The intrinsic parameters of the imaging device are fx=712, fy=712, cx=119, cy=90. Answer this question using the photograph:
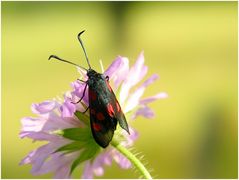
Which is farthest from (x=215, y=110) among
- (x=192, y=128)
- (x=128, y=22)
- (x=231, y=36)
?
(x=128, y=22)

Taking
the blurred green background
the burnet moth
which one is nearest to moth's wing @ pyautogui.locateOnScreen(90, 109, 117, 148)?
the burnet moth

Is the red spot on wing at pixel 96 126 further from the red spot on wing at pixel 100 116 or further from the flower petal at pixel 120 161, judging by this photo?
the flower petal at pixel 120 161

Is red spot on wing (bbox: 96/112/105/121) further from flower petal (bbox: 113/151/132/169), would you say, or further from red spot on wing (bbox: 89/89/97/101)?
flower petal (bbox: 113/151/132/169)

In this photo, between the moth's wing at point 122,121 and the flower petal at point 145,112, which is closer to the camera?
the moth's wing at point 122,121

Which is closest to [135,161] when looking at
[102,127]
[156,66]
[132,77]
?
[102,127]

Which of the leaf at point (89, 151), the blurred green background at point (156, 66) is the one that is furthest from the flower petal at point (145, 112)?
the blurred green background at point (156, 66)

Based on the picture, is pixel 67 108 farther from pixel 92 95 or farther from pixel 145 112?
pixel 145 112
